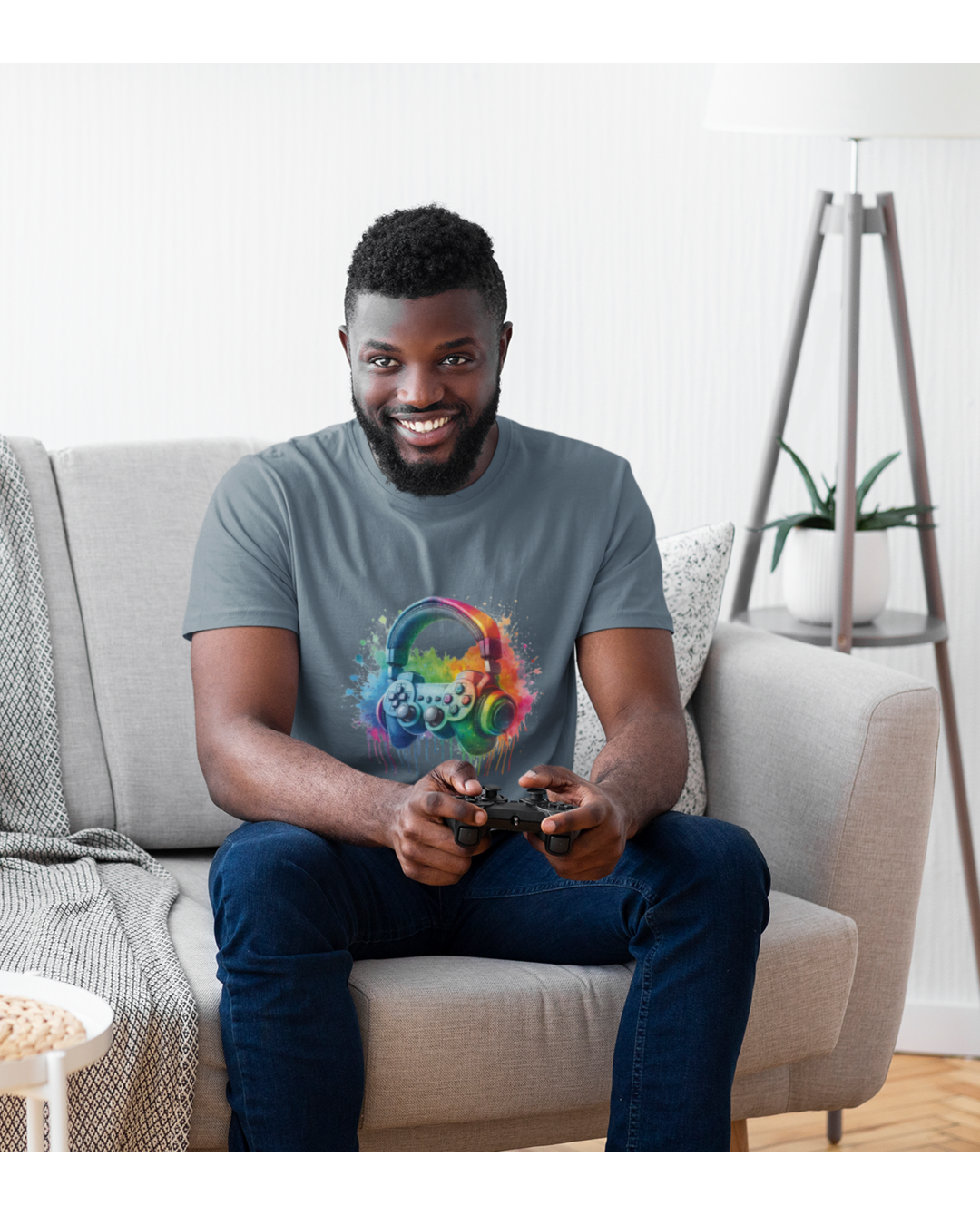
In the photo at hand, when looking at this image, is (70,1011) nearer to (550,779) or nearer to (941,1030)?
(550,779)

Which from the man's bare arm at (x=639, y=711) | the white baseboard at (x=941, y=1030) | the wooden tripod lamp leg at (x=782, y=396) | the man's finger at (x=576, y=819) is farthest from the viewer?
the white baseboard at (x=941, y=1030)

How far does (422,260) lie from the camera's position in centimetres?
147

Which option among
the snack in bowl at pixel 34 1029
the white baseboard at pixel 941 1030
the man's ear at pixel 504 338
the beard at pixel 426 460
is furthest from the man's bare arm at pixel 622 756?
the white baseboard at pixel 941 1030

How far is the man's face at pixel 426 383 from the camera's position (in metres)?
1.47

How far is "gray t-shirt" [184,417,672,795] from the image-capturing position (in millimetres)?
1484

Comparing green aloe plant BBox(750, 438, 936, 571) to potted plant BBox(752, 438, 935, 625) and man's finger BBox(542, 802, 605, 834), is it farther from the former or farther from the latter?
man's finger BBox(542, 802, 605, 834)

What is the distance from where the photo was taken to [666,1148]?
Answer: 3.95 ft

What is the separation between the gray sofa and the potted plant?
0.20 meters

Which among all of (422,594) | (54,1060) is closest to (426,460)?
(422,594)

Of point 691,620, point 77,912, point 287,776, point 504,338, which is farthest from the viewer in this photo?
point 691,620

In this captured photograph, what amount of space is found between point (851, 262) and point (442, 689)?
903mm

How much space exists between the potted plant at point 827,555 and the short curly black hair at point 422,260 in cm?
65

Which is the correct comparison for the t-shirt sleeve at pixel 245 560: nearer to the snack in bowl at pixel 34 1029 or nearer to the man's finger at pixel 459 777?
the man's finger at pixel 459 777
